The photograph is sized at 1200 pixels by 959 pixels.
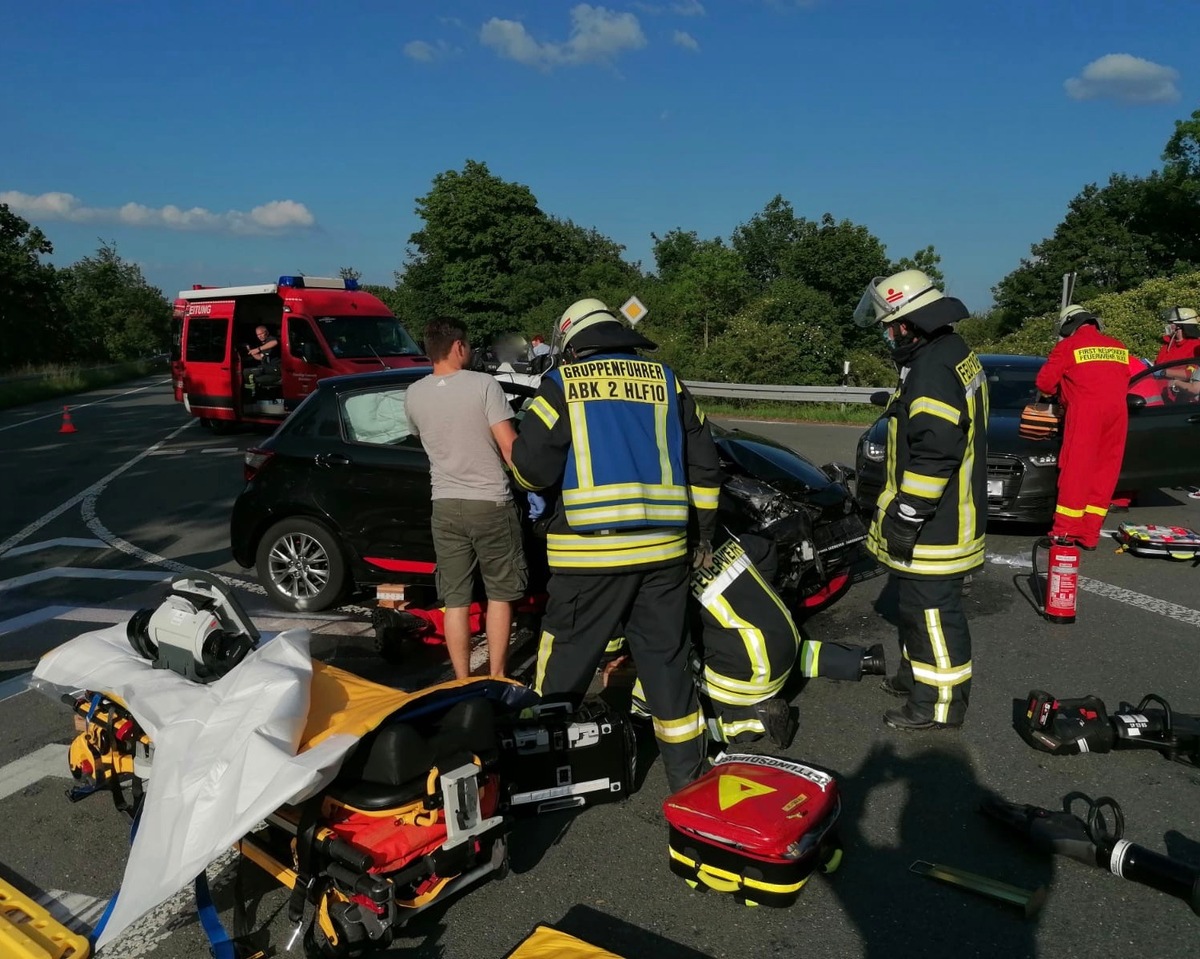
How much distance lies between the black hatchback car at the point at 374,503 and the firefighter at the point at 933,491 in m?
0.97

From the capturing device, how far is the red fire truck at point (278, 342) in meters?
15.2

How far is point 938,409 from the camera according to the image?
3982 mm

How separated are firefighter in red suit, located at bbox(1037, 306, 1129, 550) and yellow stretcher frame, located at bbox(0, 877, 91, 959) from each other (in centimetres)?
590

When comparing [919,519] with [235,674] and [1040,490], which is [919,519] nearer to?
[235,674]

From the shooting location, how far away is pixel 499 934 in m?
2.85

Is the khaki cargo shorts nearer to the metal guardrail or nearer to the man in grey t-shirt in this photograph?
the man in grey t-shirt

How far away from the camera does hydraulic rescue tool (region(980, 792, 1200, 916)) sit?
2865mm

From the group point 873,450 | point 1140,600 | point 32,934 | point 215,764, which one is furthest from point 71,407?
point 1140,600

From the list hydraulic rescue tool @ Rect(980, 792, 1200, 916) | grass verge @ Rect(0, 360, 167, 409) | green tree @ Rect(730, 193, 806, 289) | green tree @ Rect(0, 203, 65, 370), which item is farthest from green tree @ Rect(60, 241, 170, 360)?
hydraulic rescue tool @ Rect(980, 792, 1200, 916)

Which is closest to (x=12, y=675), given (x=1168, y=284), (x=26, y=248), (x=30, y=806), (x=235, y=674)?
(x=30, y=806)

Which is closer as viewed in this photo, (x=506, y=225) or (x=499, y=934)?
(x=499, y=934)

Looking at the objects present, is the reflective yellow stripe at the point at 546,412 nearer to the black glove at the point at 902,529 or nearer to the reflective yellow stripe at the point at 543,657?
the reflective yellow stripe at the point at 543,657

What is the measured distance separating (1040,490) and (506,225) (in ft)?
167

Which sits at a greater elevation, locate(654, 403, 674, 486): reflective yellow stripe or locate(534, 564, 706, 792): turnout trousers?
locate(654, 403, 674, 486): reflective yellow stripe
